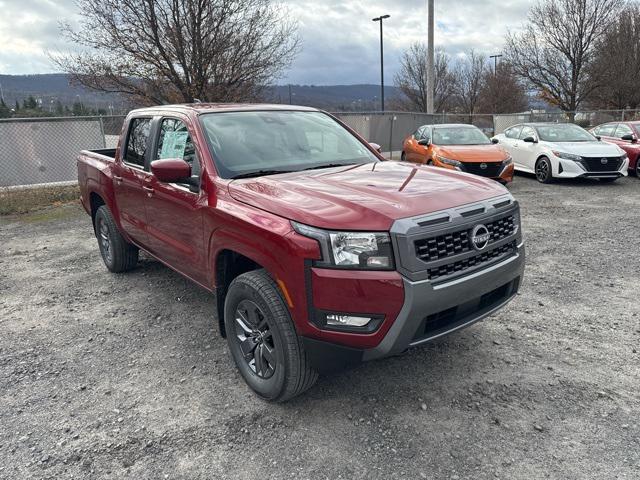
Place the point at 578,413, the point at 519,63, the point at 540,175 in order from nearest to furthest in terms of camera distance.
Result: the point at 578,413
the point at 540,175
the point at 519,63

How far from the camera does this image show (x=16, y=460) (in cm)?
257

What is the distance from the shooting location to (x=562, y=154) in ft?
35.7

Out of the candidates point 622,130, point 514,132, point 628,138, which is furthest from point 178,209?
point 622,130

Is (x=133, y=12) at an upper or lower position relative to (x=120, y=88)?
upper

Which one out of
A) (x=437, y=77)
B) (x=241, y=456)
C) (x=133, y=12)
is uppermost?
(x=437, y=77)

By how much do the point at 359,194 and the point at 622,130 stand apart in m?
12.7

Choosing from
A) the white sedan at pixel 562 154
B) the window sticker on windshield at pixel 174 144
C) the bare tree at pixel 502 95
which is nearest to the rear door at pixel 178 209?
the window sticker on windshield at pixel 174 144

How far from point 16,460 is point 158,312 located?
1960 mm

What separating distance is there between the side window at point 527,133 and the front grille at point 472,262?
10125 mm

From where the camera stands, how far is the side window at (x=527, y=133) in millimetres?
11973

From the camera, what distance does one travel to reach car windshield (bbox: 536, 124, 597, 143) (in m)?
11.5

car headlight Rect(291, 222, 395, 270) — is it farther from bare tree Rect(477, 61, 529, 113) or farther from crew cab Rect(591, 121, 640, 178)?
bare tree Rect(477, 61, 529, 113)


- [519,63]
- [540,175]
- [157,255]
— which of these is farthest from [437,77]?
[157,255]

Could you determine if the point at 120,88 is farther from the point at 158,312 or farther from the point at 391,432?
the point at 391,432
